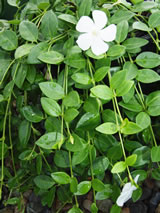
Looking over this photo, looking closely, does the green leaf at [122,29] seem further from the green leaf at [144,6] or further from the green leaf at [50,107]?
the green leaf at [50,107]

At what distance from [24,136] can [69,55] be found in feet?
0.75

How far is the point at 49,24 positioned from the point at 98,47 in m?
0.13

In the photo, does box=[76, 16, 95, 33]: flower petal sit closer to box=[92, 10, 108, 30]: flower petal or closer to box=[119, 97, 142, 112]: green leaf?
box=[92, 10, 108, 30]: flower petal

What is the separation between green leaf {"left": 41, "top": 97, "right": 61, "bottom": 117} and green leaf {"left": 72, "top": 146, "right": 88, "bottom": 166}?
0.10 metres

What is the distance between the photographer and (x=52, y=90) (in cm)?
57

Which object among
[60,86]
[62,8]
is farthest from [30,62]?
[62,8]

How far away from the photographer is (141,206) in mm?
1000

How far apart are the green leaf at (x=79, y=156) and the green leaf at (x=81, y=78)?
148 mm

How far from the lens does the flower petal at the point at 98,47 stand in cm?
58

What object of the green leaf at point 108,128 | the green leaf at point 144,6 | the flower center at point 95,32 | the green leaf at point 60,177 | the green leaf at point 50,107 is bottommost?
the green leaf at point 60,177

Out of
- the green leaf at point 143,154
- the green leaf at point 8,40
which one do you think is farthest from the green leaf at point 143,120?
the green leaf at point 8,40

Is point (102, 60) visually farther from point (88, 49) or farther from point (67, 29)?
point (67, 29)

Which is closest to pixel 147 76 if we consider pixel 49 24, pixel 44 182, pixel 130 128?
pixel 130 128

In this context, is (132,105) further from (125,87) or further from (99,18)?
(99,18)
